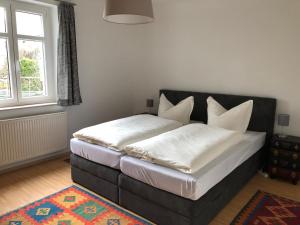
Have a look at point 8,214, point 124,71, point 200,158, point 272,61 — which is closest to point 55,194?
point 8,214

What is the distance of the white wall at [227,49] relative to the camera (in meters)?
3.23

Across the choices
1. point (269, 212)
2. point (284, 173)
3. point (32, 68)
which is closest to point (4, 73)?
point (32, 68)

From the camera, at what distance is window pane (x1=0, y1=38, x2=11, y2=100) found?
3246mm

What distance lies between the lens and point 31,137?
3.42 metres

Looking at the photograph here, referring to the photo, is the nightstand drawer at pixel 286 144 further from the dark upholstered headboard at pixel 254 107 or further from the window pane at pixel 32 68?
the window pane at pixel 32 68

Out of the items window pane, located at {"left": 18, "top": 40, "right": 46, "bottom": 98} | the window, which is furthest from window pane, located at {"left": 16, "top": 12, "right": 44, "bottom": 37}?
window pane, located at {"left": 18, "top": 40, "right": 46, "bottom": 98}

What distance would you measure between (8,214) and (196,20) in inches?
148

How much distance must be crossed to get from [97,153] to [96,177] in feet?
0.96

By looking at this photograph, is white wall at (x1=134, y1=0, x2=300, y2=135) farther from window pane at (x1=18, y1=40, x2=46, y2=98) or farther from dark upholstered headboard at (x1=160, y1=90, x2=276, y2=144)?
window pane at (x1=18, y1=40, x2=46, y2=98)

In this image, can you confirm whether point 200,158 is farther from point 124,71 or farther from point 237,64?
point 124,71

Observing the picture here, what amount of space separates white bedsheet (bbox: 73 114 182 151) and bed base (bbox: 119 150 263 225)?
43cm

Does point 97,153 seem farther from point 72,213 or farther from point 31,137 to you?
point 31,137

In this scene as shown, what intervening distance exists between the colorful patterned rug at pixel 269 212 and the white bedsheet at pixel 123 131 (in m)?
1.37

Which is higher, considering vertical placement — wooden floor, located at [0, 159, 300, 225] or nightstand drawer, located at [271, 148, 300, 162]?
nightstand drawer, located at [271, 148, 300, 162]
